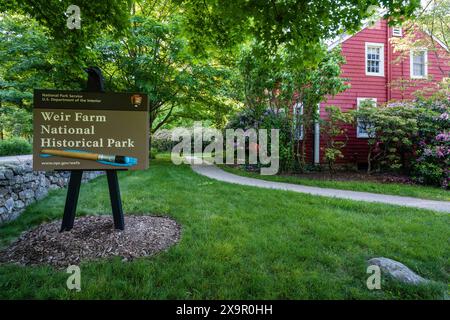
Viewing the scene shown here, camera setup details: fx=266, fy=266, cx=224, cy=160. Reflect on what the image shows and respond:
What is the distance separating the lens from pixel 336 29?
4.08 metres

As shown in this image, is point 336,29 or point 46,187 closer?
point 336,29

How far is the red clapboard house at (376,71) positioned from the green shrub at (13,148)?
39.1 feet

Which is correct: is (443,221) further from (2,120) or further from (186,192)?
(2,120)

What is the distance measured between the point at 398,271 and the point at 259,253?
1595mm

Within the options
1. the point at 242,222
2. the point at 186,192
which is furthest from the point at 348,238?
the point at 186,192

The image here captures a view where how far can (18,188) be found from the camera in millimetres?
5195

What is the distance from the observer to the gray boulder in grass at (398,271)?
114 inches

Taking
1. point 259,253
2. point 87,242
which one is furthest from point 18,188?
point 259,253

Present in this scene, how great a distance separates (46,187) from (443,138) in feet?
41.5

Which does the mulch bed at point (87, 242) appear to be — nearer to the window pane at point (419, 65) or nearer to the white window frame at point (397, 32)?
the white window frame at point (397, 32)

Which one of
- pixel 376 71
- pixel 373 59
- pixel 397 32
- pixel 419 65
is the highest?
pixel 397 32

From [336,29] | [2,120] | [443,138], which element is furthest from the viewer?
[2,120]

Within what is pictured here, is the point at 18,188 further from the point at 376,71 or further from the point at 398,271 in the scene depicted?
the point at 376,71

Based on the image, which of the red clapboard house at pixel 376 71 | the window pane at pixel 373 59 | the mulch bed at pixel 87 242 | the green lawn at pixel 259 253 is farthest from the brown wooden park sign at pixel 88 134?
the window pane at pixel 373 59
